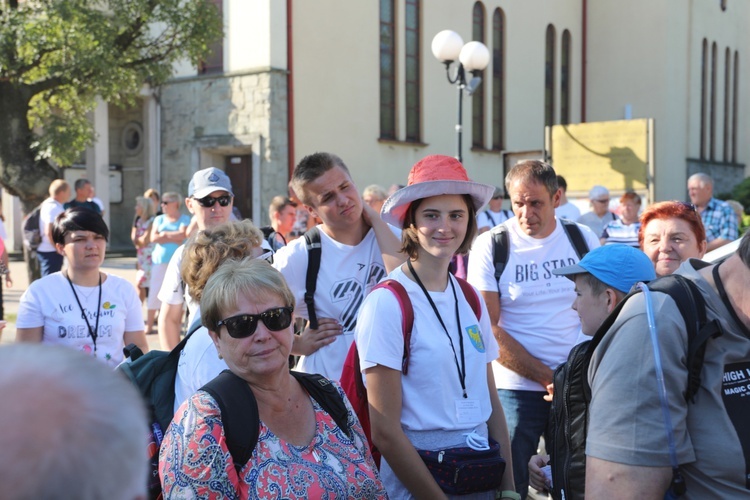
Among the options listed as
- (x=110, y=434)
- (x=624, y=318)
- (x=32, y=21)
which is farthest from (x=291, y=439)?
(x=32, y=21)

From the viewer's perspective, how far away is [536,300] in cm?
408

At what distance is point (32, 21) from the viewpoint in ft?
42.9

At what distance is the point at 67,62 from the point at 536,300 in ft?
38.5

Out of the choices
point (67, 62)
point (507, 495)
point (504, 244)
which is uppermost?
point (67, 62)

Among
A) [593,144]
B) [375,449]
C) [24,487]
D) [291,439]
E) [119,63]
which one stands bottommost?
[375,449]

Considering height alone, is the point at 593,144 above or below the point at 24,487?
above

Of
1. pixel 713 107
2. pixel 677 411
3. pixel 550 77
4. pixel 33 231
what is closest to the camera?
pixel 677 411

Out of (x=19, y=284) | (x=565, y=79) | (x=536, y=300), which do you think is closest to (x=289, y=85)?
(x=19, y=284)

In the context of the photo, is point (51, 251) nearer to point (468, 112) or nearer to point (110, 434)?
point (110, 434)

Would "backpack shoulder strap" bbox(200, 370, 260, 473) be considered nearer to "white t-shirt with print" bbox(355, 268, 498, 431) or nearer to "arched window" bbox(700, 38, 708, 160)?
"white t-shirt with print" bbox(355, 268, 498, 431)

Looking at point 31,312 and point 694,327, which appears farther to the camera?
point 31,312

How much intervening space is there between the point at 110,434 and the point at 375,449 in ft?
7.08

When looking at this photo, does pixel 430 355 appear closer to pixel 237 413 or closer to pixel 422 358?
pixel 422 358

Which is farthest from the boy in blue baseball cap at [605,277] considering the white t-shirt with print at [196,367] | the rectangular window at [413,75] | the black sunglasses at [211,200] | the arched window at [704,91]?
the arched window at [704,91]
